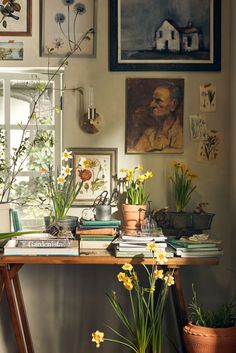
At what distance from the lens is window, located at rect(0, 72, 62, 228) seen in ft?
13.3

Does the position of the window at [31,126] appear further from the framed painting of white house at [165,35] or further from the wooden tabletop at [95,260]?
the wooden tabletop at [95,260]

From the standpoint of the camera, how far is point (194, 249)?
341 cm

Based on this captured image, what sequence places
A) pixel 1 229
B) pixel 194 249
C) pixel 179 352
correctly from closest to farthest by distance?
1. pixel 194 249
2. pixel 1 229
3. pixel 179 352

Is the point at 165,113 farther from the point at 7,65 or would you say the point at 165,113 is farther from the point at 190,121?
the point at 7,65

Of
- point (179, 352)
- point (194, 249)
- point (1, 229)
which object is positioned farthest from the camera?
point (179, 352)

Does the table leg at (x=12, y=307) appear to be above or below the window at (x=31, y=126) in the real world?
below

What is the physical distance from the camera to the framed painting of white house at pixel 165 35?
3.90 meters

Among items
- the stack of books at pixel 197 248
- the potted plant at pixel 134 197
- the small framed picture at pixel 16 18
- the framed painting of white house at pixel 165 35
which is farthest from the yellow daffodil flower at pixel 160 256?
the small framed picture at pixel 16 18

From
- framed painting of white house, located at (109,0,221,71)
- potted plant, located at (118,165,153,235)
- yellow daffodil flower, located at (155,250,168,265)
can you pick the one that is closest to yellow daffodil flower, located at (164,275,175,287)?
yellow daffodil flower, located at (155,250,168,265)

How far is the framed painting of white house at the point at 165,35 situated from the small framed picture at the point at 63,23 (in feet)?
0.51

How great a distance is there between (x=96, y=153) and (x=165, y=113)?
0.52 m

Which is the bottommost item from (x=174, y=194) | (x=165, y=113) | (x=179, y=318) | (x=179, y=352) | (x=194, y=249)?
(x=179, y=352)

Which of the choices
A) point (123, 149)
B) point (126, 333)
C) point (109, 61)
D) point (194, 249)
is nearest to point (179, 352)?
point (126, 333)

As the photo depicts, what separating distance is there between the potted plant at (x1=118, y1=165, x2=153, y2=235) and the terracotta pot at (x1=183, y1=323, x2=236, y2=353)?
0.69 metres
